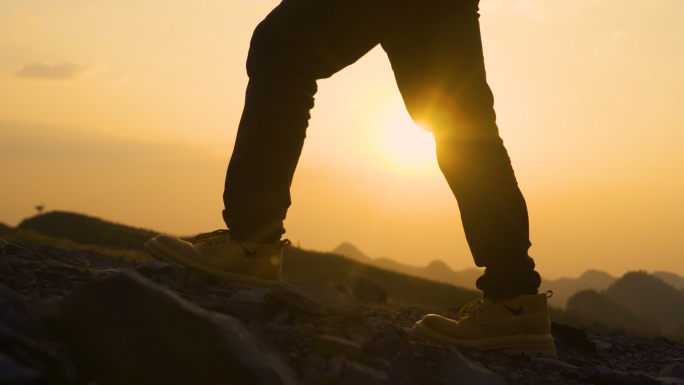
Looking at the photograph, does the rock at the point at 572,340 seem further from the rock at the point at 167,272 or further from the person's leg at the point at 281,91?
the rock at the point at 167,272

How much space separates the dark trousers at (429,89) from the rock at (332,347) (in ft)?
3.03

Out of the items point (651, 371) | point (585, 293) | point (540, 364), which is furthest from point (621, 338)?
point (585, 293)

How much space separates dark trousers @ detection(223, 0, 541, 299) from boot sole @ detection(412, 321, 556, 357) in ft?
0.74

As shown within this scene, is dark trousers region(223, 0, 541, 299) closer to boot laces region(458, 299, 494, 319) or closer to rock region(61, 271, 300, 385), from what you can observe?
boot laces region(458, 299, 494, 319)

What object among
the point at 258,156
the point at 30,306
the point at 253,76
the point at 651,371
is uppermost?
the point at 253,76

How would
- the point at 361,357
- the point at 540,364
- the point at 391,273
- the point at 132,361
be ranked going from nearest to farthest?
the point at 132,361
the point at 361,357
the point at 540,364
the point at 391,273

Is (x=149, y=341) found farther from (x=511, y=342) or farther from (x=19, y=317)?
(x=511, y=342)

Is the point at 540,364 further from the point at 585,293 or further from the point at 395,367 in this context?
the point at 585,293

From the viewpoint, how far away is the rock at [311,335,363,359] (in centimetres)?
215

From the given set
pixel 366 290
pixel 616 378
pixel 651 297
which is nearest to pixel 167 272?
pixel 616 378

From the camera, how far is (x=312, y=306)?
2.48m

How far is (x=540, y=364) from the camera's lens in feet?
8.63

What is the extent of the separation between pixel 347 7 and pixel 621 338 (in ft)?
16.4

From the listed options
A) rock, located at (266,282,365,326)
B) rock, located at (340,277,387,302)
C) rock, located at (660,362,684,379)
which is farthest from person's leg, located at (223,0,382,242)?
rock, located at (340,277,387,302)
